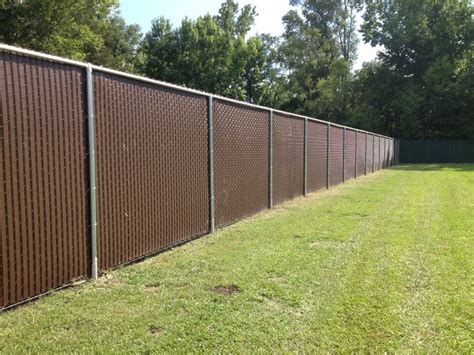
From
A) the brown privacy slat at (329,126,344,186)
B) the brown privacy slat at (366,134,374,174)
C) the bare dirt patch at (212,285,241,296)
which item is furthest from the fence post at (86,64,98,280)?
the brown privacy slat at (366,134,374,174)

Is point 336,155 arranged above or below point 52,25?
below

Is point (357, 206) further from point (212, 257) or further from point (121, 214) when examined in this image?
point (121, 214)

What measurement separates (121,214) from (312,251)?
2.40 m

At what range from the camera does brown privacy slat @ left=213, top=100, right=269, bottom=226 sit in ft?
24.5

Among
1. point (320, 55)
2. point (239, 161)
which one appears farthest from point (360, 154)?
point (320, 55)

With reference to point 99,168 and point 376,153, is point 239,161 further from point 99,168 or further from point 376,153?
point 376,153

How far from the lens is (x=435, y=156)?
40906 mm

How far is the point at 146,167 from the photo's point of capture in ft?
18.1

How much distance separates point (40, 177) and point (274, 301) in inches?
88.0

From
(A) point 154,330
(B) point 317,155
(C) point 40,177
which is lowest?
(A) point 154,330

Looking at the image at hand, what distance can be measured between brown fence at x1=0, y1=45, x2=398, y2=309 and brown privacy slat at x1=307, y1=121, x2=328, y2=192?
4633mm

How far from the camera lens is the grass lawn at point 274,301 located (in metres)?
3.34

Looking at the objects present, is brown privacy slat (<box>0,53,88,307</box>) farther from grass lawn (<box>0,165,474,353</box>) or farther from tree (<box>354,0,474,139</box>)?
tree (<box>354,0,474,139</box>)

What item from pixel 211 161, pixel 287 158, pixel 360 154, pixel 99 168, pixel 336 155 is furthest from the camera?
pixel 360 154
